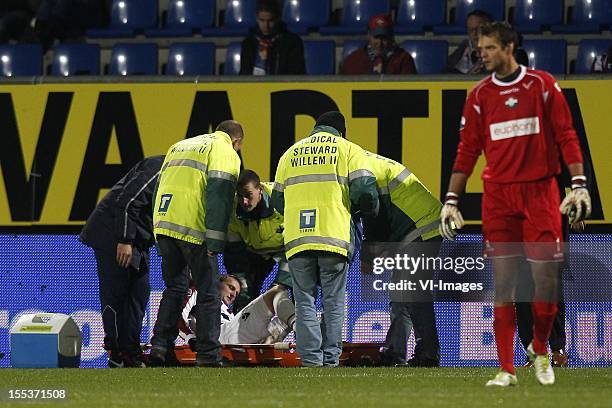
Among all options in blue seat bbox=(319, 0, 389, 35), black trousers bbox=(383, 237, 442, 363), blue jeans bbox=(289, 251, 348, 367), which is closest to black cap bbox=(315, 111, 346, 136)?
blue jeans bbox=(289, 251, 348, 367)

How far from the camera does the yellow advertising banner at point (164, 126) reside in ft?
36.1

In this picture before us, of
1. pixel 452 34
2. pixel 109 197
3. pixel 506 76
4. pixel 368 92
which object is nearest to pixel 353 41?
pixel 452 34

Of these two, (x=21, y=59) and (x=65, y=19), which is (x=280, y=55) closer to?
(x=21, y=59)

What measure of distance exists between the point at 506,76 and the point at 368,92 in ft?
13.1

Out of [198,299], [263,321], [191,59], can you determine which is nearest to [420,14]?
[191,59]

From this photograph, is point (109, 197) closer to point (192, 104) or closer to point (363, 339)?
point (192, 104)

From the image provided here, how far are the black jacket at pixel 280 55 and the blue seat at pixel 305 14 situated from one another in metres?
1.65

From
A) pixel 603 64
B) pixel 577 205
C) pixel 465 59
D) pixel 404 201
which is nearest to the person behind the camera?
pixel 577 205

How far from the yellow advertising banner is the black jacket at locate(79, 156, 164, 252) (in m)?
1.09

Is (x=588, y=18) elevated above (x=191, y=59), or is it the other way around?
(x=588, y=18)

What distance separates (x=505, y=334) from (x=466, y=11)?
7.14 metres

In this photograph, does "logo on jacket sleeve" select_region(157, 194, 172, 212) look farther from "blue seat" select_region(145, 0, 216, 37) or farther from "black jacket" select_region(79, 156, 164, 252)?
"blue seat" select_region(145, 0, 216, 37)

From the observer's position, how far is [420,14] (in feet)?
44.7

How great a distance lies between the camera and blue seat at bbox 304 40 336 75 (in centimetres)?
1288
